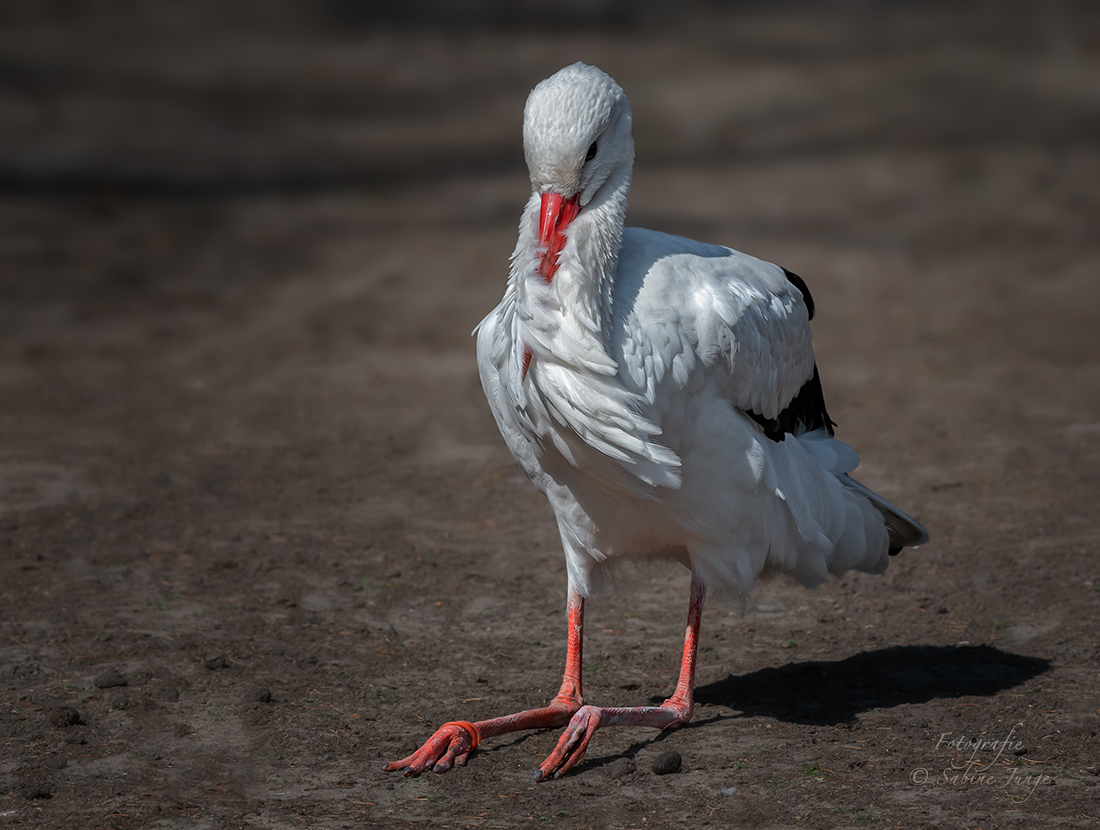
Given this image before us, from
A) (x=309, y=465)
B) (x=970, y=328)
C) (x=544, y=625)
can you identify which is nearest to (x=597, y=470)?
(x=544, y=625)

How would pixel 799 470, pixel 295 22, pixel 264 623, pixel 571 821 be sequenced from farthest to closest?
pixel 295 22 < pixel 264 623 < pixel 799 470 < pixel 571 821

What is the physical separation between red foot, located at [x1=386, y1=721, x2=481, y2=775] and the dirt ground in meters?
0.10

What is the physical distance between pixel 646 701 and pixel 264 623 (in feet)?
5.91

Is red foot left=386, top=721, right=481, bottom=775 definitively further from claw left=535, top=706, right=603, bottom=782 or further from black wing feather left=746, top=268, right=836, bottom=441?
black wing feather left=746, top=268, right=836, bottom=441

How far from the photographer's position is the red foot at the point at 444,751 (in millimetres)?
4133

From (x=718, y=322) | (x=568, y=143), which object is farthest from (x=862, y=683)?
(x=568, y=143)

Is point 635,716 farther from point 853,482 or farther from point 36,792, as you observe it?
point 36,792

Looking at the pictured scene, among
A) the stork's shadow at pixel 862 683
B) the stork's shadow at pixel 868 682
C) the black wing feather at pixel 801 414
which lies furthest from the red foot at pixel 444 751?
the black wing feather at pixel 801 414

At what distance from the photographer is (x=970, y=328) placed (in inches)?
412

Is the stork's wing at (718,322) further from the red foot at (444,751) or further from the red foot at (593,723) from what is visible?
the red foot at (444,751)

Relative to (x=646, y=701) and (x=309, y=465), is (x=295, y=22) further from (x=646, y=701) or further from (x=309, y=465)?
(x=646, y=701)

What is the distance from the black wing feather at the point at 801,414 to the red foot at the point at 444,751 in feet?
4.98

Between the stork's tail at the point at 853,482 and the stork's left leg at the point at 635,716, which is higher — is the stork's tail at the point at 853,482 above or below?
above

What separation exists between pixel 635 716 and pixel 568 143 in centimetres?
201
